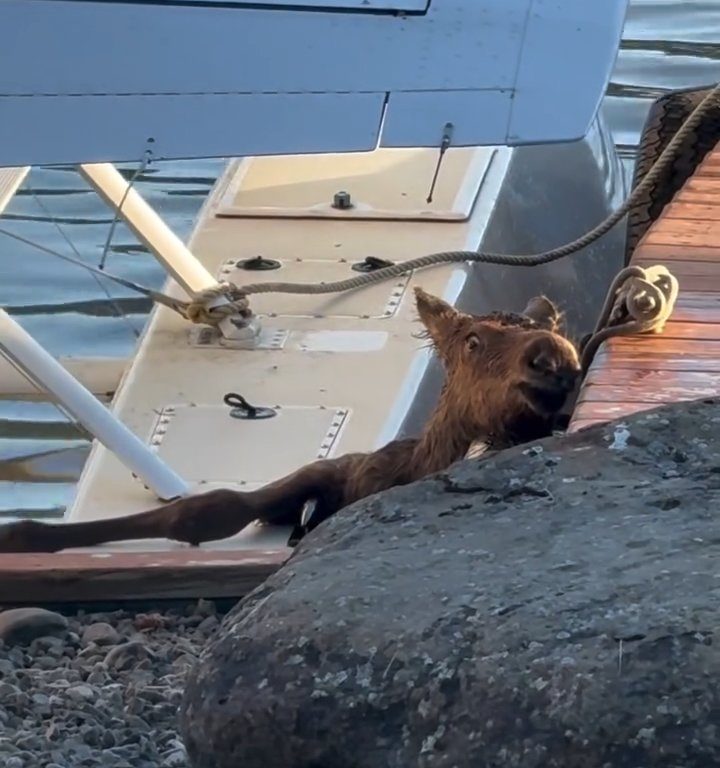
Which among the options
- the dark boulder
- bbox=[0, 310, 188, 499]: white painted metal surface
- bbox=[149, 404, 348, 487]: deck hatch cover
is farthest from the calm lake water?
the dark boulder

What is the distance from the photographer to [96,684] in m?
3.56

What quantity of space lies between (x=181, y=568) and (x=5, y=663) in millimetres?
508

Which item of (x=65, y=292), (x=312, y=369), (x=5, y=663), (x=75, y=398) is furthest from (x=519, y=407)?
(x=65, y=292)

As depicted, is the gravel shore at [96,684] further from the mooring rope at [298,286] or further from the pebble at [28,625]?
the mooring rope at [298,286]

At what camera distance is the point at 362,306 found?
22.9 ft

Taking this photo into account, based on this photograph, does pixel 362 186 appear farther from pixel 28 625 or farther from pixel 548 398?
pixel 28 625

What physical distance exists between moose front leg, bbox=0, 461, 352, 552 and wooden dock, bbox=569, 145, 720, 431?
1024 mm

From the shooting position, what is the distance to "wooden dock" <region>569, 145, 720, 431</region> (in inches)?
140

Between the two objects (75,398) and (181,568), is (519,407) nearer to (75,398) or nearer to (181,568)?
(181,568)

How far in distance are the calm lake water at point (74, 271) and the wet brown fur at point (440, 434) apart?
2.34m

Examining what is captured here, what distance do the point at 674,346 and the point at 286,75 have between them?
3.29 ft

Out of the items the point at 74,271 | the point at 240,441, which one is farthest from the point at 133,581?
the point at 74,271

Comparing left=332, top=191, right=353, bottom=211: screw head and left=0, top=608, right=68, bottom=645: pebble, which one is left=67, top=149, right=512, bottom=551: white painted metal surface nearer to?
left=332, top=191, right=353, bottom=211: screw head

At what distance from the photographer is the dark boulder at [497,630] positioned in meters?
2.09
